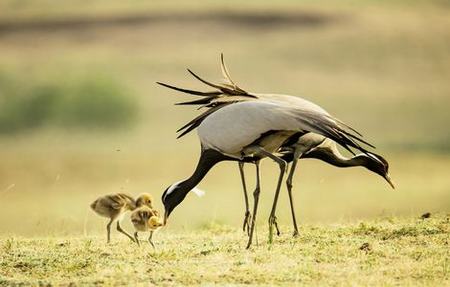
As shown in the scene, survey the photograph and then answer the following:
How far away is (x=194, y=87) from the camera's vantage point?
181ft

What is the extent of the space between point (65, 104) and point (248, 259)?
53.5 meters

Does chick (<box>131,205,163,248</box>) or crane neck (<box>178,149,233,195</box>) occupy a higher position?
crane neck (<box>178,149,233,195</box>)

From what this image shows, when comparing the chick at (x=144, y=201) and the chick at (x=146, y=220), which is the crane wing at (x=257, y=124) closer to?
the chick at (x=146, y=220)

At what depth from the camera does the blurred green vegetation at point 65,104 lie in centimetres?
6019

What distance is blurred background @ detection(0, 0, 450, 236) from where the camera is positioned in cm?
3694

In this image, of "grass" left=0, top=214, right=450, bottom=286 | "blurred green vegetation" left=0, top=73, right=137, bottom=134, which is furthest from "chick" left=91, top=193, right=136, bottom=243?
"blurred green vegetation" left=0, top=73, right=137, bottom=134

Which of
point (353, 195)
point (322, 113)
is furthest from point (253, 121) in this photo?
point (353, 195)

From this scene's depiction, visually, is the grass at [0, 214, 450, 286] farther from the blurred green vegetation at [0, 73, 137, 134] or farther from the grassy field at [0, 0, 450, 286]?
the blurred green vegetation at [0, 73, 137, 134]

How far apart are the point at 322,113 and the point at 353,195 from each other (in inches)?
963

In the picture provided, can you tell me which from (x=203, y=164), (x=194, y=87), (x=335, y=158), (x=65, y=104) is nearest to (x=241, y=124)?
(x=203, y=164)

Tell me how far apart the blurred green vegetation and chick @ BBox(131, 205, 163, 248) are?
Answer: 47.8 meters

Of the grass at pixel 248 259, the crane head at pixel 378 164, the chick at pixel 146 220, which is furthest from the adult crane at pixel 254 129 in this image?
the crane head at pixel 378 164

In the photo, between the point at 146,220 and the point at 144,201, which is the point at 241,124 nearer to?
the point at 146,220

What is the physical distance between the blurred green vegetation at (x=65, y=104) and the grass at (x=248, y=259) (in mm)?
47985
